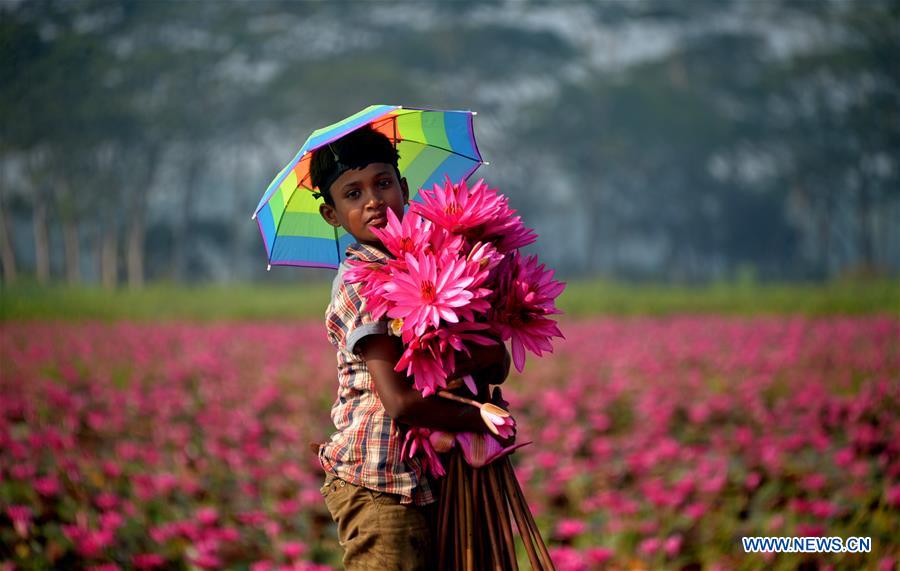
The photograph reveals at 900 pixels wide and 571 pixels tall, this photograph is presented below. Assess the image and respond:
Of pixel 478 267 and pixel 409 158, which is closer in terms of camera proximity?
pixel 478 267

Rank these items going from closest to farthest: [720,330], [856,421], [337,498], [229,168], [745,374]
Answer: [337,498] → [856,421] → [745,374] → [720,330] → [229,168]

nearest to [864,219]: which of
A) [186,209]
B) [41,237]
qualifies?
[186,209]

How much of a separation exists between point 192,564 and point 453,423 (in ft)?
3.63

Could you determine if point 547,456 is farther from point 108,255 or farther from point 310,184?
point 108,255

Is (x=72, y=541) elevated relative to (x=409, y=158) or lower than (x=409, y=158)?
lower

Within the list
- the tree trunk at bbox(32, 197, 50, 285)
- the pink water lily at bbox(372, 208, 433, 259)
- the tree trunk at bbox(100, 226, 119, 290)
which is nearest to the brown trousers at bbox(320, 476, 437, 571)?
the pink water lily at bbox(372, 208, 433, 259)

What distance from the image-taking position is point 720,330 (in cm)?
705

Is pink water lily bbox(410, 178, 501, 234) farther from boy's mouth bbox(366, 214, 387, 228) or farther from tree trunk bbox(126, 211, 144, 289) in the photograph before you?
tree trunk bbox(126, 211, 144, 289)

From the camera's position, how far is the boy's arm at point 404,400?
4.34 feet

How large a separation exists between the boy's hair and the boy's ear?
0.01 m

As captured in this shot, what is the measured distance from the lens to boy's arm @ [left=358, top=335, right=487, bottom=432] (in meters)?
1.32

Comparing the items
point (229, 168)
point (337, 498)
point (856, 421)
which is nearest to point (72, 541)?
point (337, 498)

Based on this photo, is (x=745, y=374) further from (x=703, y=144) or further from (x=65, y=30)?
(x=703, y=144)

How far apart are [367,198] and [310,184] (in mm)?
200
